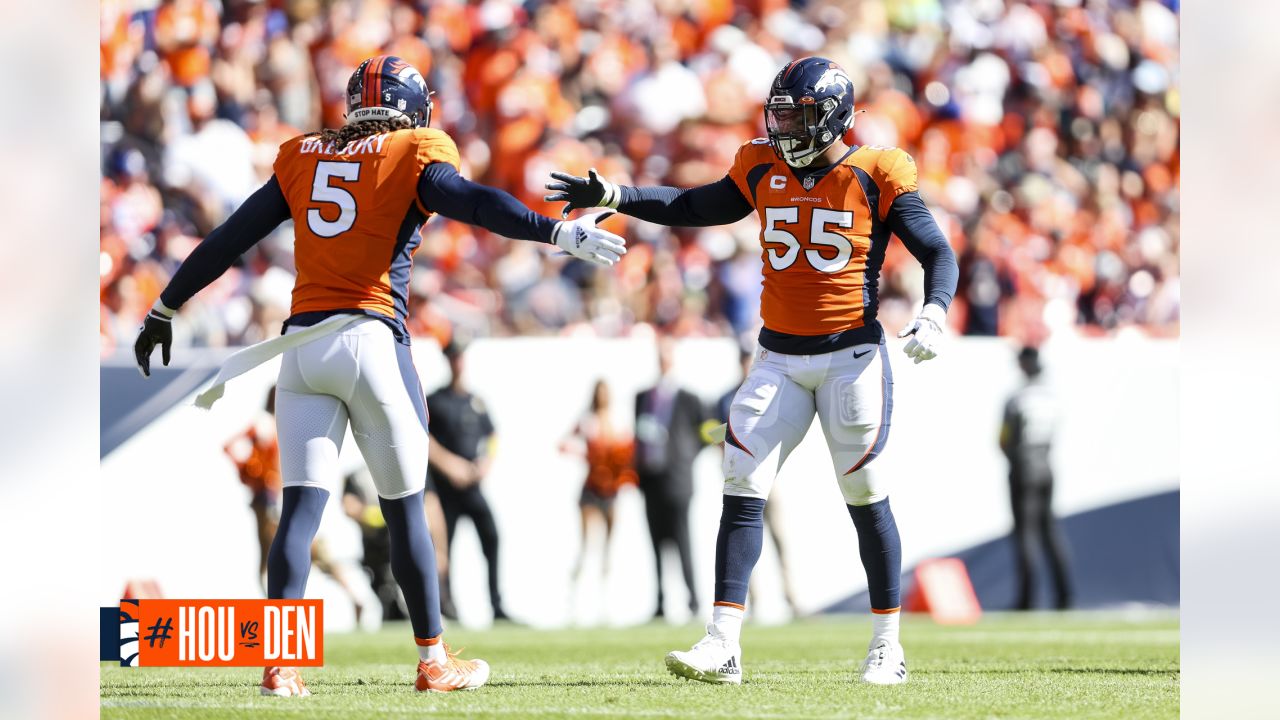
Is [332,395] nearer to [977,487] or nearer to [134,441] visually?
[134,441]

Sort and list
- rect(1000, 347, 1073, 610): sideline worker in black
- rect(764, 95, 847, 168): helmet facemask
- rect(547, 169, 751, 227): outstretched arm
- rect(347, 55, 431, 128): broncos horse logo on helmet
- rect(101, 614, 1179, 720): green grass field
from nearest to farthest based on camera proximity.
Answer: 1. rect(101, 614, 1179, 720): green grass field
2. rect(347, 55, 431, 128): broncos horse logo on helmet
3. rect(764, 95, 847, 168): helmet facemask
4. rect(547, 169, 751, 227): outstretched arm
5. rect(1000, 347, 1073, 610): sideline worker in black

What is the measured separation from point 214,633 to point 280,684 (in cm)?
50

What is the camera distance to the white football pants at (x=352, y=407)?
15.9ft

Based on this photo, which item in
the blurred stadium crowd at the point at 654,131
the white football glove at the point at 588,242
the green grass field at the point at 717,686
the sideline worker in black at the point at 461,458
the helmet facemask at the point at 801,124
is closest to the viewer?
the green grass field at the point at 717,686

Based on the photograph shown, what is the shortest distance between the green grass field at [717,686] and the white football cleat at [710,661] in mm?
46

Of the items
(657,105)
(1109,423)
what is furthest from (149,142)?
(1109,423)

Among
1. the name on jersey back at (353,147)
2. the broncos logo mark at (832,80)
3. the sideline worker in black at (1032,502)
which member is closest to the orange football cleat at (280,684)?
the name on jersey back at (353,147)

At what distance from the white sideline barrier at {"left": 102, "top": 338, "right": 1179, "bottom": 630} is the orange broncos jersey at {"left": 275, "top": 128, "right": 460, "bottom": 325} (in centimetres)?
478

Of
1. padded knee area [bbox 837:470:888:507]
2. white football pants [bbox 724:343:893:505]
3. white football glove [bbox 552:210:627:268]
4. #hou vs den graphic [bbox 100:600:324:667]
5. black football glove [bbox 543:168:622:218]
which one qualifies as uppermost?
black football glove [bbox 543:168:622:218]

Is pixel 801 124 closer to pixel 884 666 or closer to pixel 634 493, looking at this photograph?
pixel 884 666

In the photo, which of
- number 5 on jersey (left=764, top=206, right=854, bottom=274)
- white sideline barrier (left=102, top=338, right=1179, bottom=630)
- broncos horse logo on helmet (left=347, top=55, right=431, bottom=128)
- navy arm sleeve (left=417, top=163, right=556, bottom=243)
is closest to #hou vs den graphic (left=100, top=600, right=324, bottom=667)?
navy arm sleeve (left=417, top=163, right=556, bottom=243)

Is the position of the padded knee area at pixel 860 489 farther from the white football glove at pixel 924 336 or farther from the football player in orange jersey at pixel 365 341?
the football player in orange jersey at pixel 365 341

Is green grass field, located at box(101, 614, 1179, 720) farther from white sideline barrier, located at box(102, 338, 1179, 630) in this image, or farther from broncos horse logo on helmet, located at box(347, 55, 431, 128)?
broncos horse logo on helmet, located at box(347, 55, 431, 128)

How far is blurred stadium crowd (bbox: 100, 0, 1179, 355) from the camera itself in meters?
11.0
